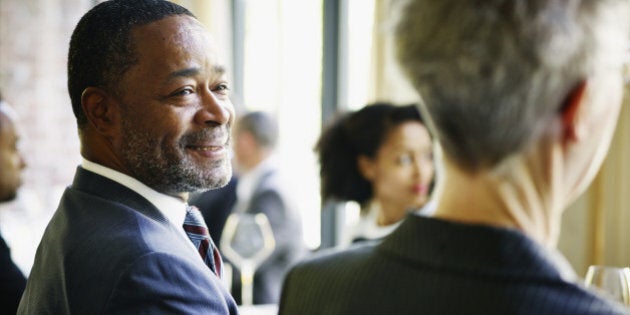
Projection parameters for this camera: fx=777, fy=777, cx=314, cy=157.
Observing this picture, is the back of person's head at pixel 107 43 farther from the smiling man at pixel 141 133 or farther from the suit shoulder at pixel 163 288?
the suit shoulder at pixel 163 288

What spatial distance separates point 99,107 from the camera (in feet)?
5.44

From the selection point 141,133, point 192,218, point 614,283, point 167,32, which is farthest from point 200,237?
point 614,283

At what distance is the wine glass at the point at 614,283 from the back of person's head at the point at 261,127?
383 cm

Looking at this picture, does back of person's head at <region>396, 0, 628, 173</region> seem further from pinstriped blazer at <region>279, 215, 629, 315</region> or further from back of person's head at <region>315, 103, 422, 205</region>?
back of person's head at <region>315, 103, 422, 205</region>

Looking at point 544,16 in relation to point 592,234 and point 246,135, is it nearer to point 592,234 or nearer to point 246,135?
point 592,234

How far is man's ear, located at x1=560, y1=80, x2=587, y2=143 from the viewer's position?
0.79 m

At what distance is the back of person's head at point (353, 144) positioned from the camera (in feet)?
10.8

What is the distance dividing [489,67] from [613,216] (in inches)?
95.5

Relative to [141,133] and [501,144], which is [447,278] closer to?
[501,144]

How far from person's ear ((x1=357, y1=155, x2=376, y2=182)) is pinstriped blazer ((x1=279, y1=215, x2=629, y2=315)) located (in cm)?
240

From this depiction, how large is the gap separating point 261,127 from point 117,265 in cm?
408

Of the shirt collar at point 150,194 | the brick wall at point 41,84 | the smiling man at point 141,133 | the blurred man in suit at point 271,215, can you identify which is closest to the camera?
the smiling man at point 141,133

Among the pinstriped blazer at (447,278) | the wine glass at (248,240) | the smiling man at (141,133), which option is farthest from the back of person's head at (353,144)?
the pinstriped blazer at (447,278)

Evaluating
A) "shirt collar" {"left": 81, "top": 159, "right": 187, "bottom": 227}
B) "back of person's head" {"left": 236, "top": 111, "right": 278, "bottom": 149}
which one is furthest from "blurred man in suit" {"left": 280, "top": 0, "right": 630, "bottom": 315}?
"back of person's head" {"left": 236, "top": 111, "right": 278, "bottom": 149}
